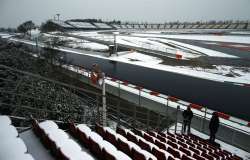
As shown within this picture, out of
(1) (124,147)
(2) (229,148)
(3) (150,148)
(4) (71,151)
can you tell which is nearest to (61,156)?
(4) (71,151)

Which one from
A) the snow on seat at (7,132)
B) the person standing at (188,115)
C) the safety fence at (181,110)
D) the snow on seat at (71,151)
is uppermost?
the snow on seat at (7,132)

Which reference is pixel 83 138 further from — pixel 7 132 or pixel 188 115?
pixel 188 115

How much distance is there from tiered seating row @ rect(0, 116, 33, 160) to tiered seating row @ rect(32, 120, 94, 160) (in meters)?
0.51

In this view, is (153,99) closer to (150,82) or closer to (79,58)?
(150,82)

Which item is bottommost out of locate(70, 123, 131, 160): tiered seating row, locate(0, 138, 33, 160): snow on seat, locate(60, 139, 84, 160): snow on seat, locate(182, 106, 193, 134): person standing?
locate(182, 106, 193, 134): person standing

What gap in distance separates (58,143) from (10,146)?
84 centimetres

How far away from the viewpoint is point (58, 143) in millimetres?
4551

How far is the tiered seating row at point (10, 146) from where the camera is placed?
3.75 m

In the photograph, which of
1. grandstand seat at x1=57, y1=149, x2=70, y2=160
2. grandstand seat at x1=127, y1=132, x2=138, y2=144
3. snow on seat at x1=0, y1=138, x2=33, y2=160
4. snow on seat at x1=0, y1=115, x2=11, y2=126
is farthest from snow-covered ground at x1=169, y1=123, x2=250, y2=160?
snow on seat at x1=0, y1=138, x2=33, y2=160

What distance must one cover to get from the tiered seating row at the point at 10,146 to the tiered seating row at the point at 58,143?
511 mm

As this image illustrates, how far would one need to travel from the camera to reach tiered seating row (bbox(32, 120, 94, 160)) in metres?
4.19

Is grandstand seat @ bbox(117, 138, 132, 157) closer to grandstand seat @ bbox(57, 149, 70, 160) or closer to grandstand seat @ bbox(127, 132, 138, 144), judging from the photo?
grandstand seat @ bbox(127, 132, 138, 144)

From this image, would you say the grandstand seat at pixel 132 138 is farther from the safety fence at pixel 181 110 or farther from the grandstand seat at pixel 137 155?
the safety fence at pixel 181 110

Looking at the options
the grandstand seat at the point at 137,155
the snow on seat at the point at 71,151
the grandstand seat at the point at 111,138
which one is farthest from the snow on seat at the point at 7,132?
the grandstand seat at the point at 137,155
